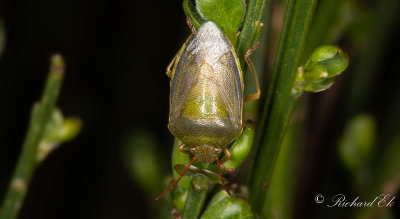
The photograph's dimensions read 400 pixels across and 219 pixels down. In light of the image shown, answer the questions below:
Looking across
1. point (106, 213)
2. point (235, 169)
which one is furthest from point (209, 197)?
point (106, 213)

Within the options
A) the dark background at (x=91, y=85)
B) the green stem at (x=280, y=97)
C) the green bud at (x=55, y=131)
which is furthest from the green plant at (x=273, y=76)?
the dark background at (x=91, y=85)

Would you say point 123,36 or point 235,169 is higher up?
point 235,169

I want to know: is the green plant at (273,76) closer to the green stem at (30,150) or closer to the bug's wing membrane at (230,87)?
the bug's wing membrane at (230,87)

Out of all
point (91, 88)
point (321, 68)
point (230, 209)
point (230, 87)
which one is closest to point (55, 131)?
point (230, 87)

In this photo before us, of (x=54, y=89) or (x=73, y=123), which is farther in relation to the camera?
(x=73, y=123)

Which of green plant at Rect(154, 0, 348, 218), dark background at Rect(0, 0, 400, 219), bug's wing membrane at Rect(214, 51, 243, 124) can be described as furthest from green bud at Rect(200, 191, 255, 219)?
dark background at Rect(0, 0, 400, 219)

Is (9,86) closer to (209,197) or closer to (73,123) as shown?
(73,123)

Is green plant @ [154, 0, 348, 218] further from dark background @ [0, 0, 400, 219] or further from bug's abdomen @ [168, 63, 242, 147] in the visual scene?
dark background @ [0, 0, 400, 219]
